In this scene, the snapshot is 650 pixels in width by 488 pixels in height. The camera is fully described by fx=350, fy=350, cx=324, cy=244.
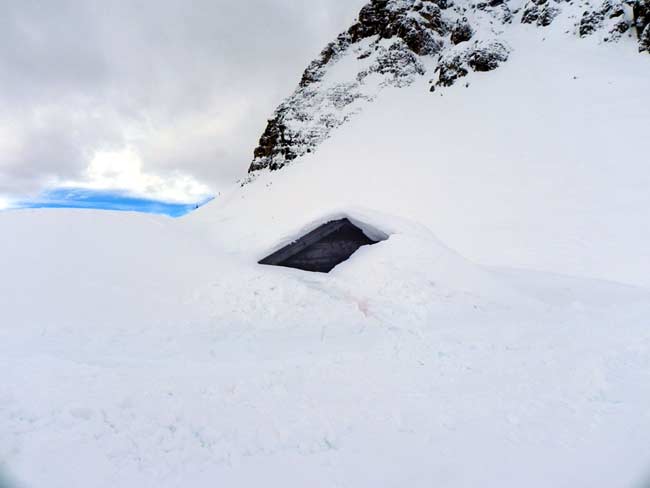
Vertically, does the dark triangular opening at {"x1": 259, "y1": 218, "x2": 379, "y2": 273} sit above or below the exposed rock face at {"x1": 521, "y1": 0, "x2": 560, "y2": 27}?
below

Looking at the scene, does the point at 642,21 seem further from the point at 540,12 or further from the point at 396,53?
the point at 396,53

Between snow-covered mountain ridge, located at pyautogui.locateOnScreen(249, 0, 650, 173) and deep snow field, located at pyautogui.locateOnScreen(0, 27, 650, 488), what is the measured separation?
16.1 meters

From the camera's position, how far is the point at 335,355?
15.7ft

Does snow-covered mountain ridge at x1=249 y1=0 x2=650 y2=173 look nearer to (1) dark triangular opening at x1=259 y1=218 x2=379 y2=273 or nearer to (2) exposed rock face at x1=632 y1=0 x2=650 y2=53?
(2) exposed rock face at x1=632 y1=0 x2=650 y2=53

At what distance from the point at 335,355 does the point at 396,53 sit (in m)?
29.0

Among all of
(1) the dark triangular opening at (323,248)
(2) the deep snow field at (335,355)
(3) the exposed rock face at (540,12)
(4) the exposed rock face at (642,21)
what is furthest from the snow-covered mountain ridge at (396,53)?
(1) the dark triangular opening at (323,248)

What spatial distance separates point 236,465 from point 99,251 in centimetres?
495

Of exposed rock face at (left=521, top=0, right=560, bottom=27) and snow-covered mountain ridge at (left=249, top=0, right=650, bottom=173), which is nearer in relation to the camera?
snow-covered mountain ridge at (left=249, top=0, right=650, bottom=173)

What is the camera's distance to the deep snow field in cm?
297

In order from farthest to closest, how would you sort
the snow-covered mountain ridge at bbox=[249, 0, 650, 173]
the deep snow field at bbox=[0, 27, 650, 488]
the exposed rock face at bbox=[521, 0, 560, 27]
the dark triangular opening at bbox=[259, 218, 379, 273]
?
the exposed rock face at bbox=[521, 0, 560, 27], the snow-covered mountain ridge at bbox=[249, 0, 650, 173], the dark triangular opening at bbox=[259, 218, 379, 273], the deep snow field at bbox=[0, 27, 650, 488]

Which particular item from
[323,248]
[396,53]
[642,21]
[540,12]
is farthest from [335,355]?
[540,12]

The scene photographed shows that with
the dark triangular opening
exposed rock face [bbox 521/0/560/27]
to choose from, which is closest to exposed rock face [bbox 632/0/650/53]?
exposed rock face [bbox 521/0/560/27]

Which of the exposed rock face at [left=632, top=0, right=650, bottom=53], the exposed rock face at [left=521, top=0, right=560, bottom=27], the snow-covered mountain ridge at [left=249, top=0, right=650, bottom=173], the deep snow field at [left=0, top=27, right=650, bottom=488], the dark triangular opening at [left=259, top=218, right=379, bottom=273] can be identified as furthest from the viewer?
the exposed rock face at [left=521, top=0, right=560, bottom=27]

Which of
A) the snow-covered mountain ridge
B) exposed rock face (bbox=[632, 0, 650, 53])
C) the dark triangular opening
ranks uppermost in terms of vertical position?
the snow-covered mountain ridge
